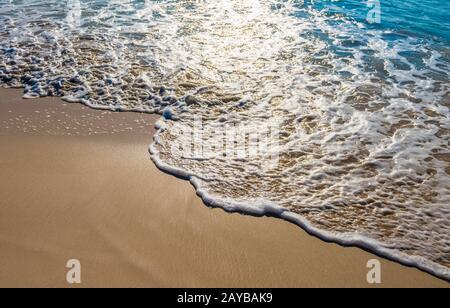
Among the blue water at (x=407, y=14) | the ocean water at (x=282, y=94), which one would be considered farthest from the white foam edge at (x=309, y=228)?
the blue water at (x=407, y=14)

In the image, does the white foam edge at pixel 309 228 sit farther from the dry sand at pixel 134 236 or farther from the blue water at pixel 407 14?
the blue water at pixel 407 14

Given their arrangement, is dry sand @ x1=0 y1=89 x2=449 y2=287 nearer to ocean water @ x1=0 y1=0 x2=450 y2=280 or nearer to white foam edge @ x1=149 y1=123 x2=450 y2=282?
white foam edge @ x1=149 y1=123 x2=450 y2=282

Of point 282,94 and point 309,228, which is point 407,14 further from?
point 309,228

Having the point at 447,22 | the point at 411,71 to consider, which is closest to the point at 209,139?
the point at 411,71
